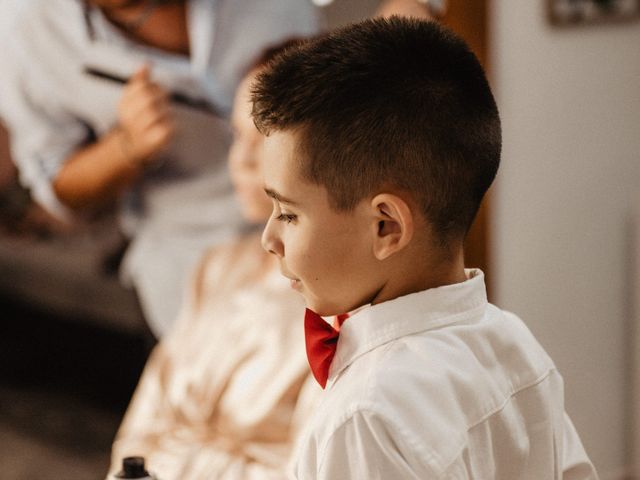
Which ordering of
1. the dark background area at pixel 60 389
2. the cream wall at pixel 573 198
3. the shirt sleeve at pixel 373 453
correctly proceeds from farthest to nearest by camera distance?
the cream wall at pixel 573 198
the dark background area at pixel 60 389
the shirt sleeve at pixel 373 453

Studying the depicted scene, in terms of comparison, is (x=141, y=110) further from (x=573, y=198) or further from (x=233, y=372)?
(x=573, y=198)

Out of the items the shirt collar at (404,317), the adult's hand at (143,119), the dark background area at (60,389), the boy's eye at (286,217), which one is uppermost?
the adult's hand at (143,119)

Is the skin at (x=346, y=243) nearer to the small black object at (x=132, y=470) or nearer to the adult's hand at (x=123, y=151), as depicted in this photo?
the small black object at (x=132, y=470)

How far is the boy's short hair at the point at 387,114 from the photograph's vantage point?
954 mm

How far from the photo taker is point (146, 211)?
2447mm

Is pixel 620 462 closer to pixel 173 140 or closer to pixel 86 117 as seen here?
pixel 173 140

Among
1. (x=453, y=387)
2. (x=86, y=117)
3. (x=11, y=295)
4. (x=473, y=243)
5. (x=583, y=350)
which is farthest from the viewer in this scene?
(x=583, y=350)

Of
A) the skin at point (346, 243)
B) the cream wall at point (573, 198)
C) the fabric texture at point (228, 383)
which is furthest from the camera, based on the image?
the cream wall at point (573, 198)

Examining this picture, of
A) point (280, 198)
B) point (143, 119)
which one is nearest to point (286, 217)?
point (280, 198)

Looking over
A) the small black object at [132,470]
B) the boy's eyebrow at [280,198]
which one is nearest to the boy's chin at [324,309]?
the boy's eyebrow at [280,198]

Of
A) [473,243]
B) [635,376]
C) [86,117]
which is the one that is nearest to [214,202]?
[86,117]

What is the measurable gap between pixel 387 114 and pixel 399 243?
0.14 metres

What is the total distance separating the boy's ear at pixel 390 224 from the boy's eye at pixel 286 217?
0.32 ft

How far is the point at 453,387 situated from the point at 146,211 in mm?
1642
